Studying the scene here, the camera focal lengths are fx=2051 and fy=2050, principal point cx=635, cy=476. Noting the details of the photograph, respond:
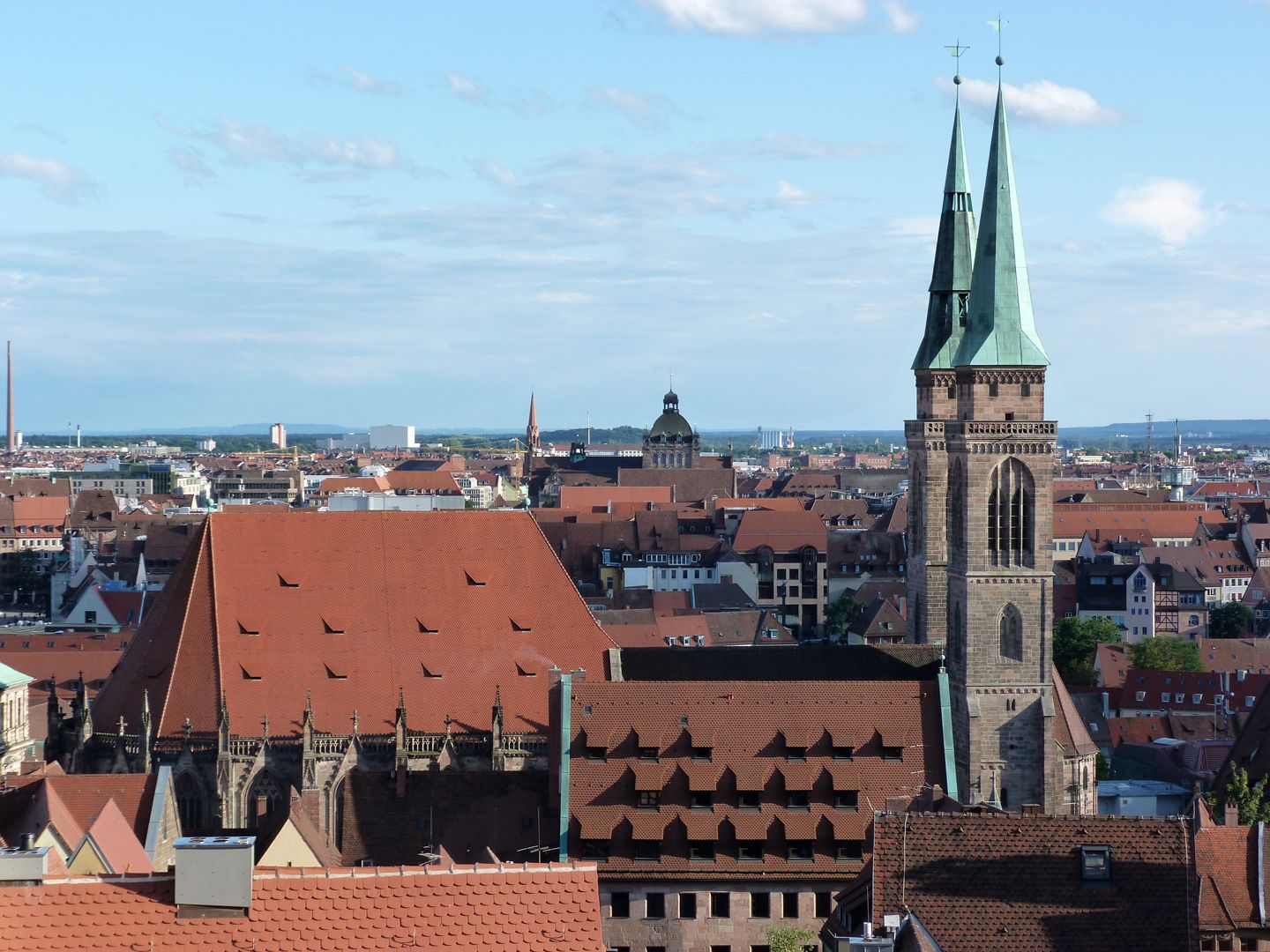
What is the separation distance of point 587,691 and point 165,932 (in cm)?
2997

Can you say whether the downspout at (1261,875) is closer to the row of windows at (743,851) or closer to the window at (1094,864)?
the window at (1094,864)

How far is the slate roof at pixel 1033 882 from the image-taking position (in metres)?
39.3

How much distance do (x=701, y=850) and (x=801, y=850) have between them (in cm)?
267

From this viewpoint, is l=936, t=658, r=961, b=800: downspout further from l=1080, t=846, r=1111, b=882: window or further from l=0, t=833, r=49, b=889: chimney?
l=0, t=833, r=49, b=889: chimney

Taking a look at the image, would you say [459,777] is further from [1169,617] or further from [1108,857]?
[1169,617]

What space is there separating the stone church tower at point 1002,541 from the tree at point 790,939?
1454cm

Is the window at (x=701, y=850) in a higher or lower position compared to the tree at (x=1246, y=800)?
higher

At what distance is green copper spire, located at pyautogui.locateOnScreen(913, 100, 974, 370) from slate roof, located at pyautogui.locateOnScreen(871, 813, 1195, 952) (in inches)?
1544

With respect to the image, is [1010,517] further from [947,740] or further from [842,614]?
[842,614]

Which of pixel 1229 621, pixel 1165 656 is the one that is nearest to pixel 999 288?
pixel 1165 656

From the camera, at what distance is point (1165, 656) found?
121 m

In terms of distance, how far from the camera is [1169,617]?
151500 millimetres

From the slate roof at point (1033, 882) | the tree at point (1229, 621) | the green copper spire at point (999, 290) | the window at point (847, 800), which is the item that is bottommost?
the tree at point (1229, 621)

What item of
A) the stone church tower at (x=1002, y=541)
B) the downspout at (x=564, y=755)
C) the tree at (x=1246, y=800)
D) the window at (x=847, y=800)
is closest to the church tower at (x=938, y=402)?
the stone church tower at (x=1002, y=541)
